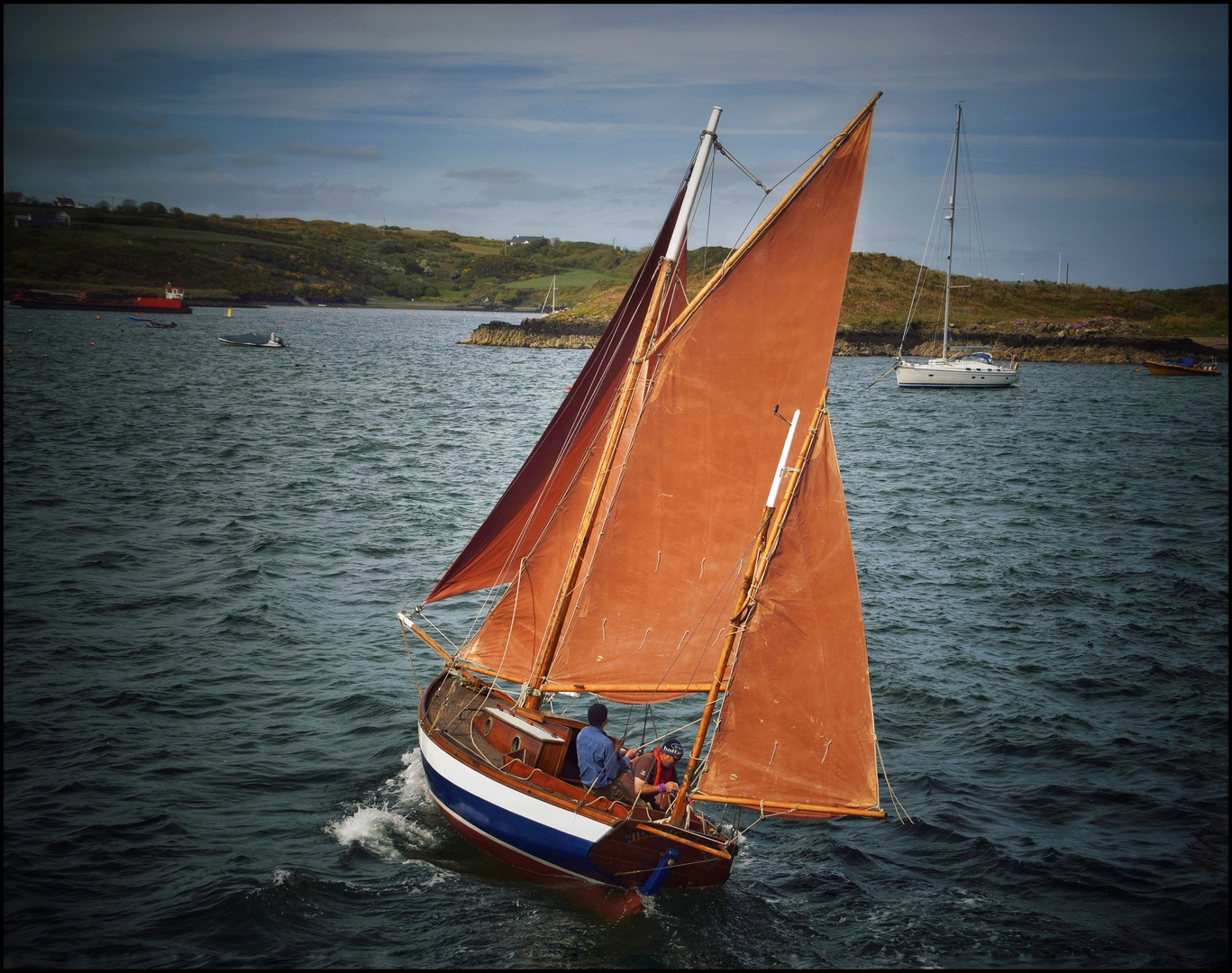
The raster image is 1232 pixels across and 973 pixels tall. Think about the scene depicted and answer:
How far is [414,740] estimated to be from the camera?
16.6 m

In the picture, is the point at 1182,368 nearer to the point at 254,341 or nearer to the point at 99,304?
the point at 254,341

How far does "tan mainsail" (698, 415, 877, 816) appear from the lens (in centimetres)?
1144

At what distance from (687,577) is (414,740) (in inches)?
274

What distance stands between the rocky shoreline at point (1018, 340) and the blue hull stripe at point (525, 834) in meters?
114

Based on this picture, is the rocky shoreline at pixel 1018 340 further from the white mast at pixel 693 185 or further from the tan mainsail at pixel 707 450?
the tan mainsail at pixel 707 450

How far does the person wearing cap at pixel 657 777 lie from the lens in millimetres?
11758

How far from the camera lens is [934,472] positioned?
4431 cm

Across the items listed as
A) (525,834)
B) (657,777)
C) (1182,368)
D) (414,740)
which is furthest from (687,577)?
(1182,368)

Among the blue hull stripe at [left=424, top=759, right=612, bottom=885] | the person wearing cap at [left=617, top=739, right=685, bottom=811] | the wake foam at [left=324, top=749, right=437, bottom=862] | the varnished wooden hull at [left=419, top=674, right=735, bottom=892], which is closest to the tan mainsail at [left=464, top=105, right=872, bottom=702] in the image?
the person wearing cap at [left=617, top=739, right=685, bottom=811]

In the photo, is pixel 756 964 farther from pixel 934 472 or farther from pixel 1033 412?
pixel 1033 412

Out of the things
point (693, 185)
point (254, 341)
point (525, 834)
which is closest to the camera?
point (525, 834)

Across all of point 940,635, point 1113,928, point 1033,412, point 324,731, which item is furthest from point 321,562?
point 1033,412

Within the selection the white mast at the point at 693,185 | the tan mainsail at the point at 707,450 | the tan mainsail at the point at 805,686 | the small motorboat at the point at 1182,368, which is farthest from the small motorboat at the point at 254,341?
the small motorboat at the point at 1182,368

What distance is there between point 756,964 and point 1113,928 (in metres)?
5.17
